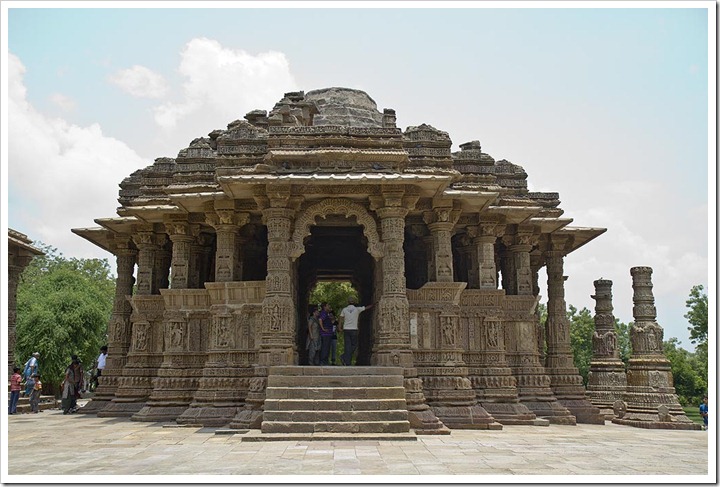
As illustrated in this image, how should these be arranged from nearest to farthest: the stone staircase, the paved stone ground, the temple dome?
1. the paved stone ground
2. the stone staircase
3. the temple dome

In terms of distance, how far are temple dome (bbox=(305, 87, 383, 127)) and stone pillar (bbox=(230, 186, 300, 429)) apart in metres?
5.23

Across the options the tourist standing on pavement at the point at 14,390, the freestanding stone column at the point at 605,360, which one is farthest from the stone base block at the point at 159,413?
the freestanding stone column at the point at 605,360

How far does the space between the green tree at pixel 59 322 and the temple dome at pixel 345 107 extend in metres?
15.7

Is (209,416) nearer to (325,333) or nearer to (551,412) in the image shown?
(325,333)

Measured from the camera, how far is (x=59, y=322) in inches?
Answer: 1172

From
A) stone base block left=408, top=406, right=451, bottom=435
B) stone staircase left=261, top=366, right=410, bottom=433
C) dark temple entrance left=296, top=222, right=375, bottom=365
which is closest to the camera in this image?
stone staircase left=261, top=366, right=410, bottom=433

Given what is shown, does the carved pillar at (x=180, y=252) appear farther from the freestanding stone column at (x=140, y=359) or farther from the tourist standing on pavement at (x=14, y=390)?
the tourist standing on pavement at (x=14, y=390)

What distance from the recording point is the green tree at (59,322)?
2877cm

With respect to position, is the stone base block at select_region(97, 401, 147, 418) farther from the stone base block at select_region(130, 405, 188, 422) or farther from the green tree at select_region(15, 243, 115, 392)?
the green tree at select_region(15, 243, 115, 392)

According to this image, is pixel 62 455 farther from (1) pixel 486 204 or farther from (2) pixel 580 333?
(2) pixel 580 333

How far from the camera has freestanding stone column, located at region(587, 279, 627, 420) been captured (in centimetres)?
1844

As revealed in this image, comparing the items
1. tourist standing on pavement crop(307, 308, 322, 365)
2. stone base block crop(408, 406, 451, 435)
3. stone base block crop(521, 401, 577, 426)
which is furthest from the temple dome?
stone base block crop(408, 406, 451, 435)

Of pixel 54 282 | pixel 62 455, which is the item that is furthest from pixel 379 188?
pixel 54 282

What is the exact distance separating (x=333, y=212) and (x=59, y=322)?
22287mm
